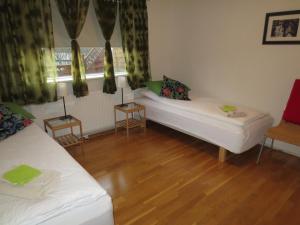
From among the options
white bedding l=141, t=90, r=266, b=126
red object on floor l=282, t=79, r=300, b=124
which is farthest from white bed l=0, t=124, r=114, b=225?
red object on floor l=282, t=79, r=300, b=124

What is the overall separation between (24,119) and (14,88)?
50cm

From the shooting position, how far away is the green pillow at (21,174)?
142cm

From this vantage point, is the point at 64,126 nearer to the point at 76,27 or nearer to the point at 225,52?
the point at 76,27

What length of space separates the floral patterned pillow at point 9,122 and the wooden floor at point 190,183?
829 millimetres

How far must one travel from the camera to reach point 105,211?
1.39 metres

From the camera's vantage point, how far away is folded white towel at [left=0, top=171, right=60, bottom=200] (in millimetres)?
1311

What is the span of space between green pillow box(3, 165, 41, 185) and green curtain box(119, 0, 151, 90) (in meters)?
2.30

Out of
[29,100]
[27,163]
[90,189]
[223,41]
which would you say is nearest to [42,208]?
[90,189]

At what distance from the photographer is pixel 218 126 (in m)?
2.66

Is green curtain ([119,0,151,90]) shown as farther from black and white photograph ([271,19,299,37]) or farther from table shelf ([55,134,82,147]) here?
black and white photograph ([271,19,299,37])

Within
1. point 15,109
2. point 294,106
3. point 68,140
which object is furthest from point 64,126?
point 294,106

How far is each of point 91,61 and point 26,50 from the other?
97 centimetres

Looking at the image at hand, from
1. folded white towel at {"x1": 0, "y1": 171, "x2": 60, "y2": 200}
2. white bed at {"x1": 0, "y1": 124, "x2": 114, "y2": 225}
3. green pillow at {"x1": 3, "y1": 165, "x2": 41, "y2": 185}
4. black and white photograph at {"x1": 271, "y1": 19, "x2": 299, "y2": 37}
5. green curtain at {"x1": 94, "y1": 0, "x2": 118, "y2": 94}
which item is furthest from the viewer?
green curtain at {"x1": 94, "y1": 0, "x2": 118, "y2": 94}

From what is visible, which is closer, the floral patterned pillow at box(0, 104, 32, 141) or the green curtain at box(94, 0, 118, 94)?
the floral patterned pillow at box(0, 104, 32, 141)
